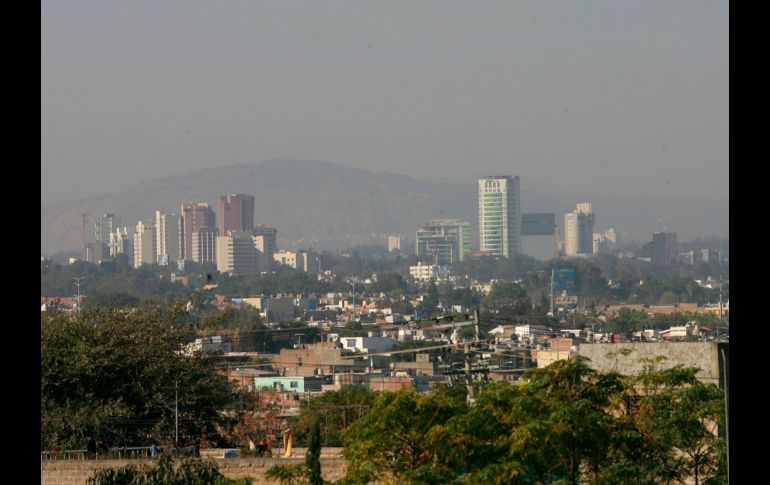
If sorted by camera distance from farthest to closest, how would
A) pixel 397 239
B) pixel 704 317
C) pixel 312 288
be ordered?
pixel 397 239
pixel 312 288
pixel 704 317

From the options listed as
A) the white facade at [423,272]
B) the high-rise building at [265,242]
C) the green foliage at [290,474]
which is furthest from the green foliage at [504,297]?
the green foliage at [290,474]

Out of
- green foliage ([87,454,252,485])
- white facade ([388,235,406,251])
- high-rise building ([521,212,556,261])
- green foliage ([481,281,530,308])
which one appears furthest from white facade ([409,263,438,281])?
green foliage ([87,454,252,485])

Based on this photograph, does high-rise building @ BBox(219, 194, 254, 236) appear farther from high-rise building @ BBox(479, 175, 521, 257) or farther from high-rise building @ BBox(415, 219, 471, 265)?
high-rise building @ BBox(479, 175, 521, 257)

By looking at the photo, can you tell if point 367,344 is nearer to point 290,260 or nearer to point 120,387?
point 120,387

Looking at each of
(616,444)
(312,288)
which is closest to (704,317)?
(616,444)

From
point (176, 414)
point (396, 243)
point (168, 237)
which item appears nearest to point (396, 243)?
point (396, 243)
